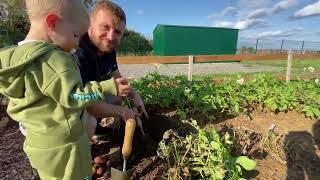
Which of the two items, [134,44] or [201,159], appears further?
[134,44]

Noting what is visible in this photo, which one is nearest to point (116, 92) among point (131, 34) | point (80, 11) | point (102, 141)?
point (80, 11)

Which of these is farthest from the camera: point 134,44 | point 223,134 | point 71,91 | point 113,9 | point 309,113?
point 134,44

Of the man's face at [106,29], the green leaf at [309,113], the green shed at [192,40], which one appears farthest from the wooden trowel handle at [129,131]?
the green shed at [192,40]

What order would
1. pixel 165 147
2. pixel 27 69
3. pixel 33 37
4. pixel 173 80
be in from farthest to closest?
pixel 173 80 → pixel 165 147 → pixel 33 37 → pixel 27 69

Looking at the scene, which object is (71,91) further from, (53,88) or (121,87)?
(121,87)

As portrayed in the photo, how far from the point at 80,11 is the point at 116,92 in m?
0.44

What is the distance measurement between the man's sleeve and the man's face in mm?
1106

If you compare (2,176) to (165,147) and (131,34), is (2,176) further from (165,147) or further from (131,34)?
(131,34)

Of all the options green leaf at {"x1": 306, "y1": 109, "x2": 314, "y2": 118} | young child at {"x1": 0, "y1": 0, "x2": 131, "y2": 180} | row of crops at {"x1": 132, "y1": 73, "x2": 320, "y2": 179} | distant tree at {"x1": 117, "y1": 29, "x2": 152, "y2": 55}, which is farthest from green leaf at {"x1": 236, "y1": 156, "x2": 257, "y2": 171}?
distant tree at {"x1": 117, "y1": 29, "x2": 152, "y2": 55}

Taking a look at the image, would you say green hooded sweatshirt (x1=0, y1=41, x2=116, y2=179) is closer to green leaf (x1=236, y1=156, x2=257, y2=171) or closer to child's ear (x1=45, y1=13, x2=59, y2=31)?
child's ear (x1=45, y1=13, x2=59, y2=31)

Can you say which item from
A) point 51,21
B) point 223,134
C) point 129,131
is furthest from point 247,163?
point 51,21

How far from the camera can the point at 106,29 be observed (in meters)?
2.68

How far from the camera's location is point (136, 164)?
289 cm

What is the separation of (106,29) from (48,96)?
113 cm
